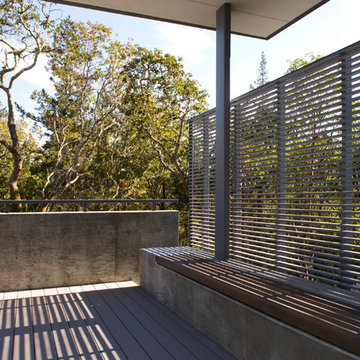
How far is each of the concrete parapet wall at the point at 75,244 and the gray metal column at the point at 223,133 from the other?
152cm

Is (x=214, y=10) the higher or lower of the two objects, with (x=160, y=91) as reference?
lower

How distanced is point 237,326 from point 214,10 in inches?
114

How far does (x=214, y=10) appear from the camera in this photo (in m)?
3.64

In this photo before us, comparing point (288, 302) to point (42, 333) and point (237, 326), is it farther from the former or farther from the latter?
point (42, 333)

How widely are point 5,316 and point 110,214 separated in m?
1.72

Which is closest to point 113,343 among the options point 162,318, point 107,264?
point 162,318

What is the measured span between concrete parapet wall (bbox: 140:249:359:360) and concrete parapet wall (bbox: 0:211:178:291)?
1094mm

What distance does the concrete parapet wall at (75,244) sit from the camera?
4230 millimetres

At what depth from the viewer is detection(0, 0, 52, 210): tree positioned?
1036 cm

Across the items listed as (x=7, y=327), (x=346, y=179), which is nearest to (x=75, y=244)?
(x=7, y=327)

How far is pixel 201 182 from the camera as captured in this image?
182 inches

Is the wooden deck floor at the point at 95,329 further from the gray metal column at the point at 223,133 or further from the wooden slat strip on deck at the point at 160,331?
the gray metal column at the point at 223,133

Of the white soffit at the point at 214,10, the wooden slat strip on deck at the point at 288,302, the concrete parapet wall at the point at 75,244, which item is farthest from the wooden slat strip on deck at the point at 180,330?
the white soffit at the point at 214,10

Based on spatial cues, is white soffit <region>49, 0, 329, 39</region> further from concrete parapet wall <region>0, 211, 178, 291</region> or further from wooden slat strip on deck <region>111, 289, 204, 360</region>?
wooden slat strip on deck <region>111, 289, 204, 360</region>
